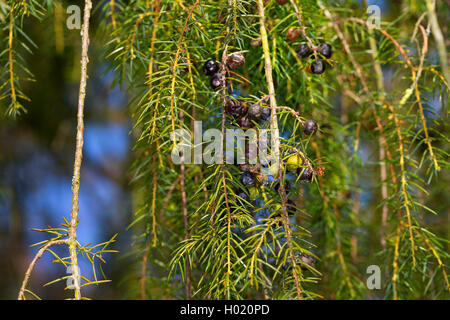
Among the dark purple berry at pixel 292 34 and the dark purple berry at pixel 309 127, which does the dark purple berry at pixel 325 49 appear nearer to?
the dark purple berry at pixel 292 34

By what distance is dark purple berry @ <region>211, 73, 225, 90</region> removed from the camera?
27.7 inches

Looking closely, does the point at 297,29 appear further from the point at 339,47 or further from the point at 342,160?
the point at 342,160

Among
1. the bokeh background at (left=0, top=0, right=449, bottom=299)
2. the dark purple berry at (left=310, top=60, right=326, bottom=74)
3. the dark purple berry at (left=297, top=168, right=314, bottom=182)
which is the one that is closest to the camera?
the dark purple berry at (left=297, top=168, right=314, bottom=182)

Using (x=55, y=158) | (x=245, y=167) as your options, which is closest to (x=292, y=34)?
(x=245, y=167)

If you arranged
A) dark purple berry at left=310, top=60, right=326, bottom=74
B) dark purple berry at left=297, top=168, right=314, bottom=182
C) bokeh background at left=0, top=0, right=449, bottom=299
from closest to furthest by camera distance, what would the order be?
1. dark purple berry at left=297, top=168, right=314, bottom=182
2. dark purple berry at left=310, top=60, right=326, bottom=74
3. bokeh background at left=0, top=0, right=449, bottom=299

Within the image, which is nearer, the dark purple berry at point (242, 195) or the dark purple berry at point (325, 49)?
the dark purple berry at point (242, 195)

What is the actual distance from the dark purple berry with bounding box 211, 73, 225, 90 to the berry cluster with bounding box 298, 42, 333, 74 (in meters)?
0.20

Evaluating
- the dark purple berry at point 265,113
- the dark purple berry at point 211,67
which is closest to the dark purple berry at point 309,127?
the dark purple berry at point 265,113

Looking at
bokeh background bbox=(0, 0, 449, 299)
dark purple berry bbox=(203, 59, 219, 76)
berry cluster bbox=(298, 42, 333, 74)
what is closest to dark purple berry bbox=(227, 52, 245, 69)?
dark purple berry bbox=(203, 59, 219, 76)

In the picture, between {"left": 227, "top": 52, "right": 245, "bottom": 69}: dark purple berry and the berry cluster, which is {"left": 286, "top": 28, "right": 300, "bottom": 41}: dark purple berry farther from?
{"left": 227, "top": 52, "right": 245, "bottom": 69}: dark purple berry

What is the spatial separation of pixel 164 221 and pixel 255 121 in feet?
1.48

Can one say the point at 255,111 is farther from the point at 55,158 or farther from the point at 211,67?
the point at 55,158

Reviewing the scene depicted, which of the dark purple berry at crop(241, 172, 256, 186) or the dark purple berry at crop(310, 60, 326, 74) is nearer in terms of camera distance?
the dark purple berry at crop(241, 172, 256, 186)

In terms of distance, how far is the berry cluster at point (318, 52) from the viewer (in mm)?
809
